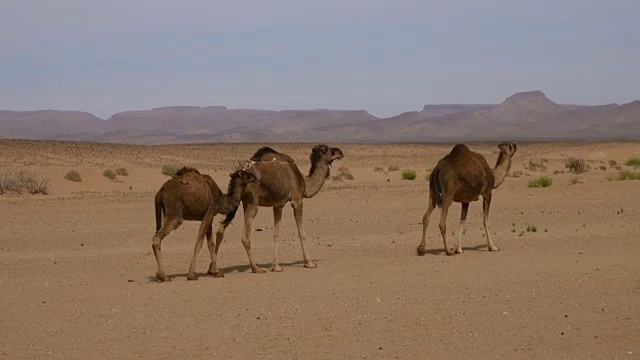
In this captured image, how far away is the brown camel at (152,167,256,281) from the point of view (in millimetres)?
14906

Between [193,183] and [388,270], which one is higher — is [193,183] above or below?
above

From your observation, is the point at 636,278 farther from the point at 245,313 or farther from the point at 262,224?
the point at 262,224

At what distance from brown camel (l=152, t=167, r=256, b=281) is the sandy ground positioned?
22.5 inches

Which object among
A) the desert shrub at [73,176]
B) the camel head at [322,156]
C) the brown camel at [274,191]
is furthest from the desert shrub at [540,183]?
the brown camel at [274,191]

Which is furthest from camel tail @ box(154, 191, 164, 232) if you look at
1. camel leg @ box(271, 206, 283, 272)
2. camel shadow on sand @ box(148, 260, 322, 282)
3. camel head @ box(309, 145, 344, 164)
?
camel head @ box(309, 145, 344, 164)

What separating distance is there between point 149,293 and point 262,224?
10578mm

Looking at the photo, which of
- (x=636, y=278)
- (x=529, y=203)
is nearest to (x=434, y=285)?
(x=636, y=278)

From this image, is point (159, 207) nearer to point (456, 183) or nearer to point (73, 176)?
point (456, 183)

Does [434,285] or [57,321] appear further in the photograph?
[434,285]

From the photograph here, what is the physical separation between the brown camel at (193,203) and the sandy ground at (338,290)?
572mm

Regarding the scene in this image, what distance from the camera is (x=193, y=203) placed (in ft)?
49.5

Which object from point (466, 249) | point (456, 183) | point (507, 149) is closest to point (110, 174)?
point (507, 149)

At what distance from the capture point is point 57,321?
40.4 ft

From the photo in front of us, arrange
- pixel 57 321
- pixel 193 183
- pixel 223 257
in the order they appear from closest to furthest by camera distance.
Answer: pixel 57 321, pixel 193 183, pixel 223 257
